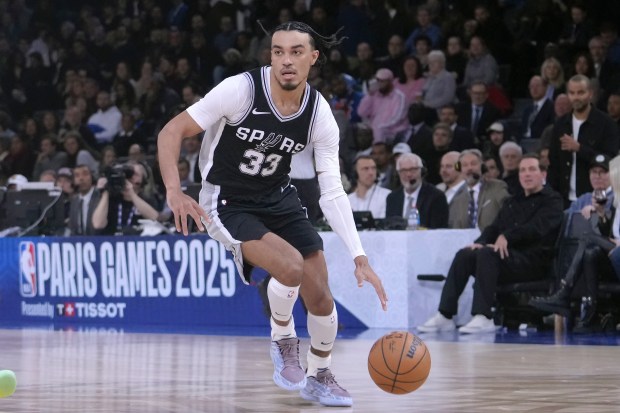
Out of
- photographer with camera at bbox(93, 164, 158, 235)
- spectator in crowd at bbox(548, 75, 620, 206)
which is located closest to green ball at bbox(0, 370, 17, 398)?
spectator in crowd at bbox(548, 75, 620, 206)

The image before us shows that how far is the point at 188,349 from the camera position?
34.1 feet

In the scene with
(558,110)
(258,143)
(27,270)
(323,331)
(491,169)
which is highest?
(558,110)

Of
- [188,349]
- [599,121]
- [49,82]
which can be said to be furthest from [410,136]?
[49,82]

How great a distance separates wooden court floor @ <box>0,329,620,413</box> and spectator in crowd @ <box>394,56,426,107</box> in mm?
6050

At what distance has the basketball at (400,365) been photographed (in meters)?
6.42

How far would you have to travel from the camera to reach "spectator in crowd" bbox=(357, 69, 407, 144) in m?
16.5

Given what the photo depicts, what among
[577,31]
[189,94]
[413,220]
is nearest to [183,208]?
[413,220]

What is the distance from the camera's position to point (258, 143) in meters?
6.85

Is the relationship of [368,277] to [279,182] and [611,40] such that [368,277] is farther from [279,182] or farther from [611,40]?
[611,40]

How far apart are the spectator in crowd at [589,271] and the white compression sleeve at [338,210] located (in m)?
5.09

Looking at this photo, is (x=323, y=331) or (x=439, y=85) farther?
(x=439, y=85)

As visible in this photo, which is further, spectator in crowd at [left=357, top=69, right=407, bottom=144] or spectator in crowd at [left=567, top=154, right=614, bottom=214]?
spectator in crowd at [left=357, top=69, right=407, bottom=144]

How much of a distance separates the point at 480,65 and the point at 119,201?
5039mm

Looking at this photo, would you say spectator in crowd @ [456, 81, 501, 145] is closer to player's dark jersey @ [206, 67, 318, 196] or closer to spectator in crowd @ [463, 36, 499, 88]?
spectator in crowd @ [463, 36, 499, 88]
